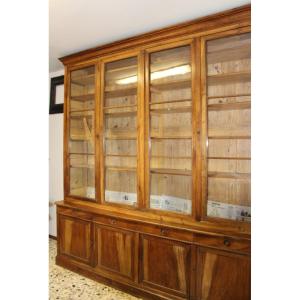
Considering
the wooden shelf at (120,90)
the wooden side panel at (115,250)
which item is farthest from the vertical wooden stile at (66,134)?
the wooden side panel at (115,250)

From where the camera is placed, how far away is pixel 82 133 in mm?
3053

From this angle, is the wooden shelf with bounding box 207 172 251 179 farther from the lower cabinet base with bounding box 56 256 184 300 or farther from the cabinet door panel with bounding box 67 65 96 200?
the cabinet door panel with bounding box 67 65 96 200

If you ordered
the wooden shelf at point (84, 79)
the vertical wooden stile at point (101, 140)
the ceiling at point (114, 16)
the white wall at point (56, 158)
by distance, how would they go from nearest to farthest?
the ceiling at point (114, 16) < the vertical wooden stile at point (101, 140) < the wooden shelf at point (84, 79) < the white wall at point (56, 158)

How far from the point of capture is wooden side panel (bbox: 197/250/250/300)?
6.29 feet

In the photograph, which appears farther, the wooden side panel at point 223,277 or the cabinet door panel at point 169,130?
the cabinet door panel at point 169,130

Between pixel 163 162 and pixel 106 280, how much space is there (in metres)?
1.36

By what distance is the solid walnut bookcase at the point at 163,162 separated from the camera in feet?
6.78

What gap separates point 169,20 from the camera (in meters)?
2.15

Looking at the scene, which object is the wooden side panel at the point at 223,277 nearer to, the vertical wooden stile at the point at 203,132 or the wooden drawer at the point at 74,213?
the vertical wooden stile at the point at 203,132

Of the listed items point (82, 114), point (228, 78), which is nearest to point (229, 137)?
point (228, 78)

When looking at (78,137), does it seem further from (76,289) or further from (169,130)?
(76,289)

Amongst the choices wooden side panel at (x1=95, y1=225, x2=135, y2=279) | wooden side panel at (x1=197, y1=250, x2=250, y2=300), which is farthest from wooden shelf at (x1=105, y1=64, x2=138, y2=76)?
wooden side panel at (x1=197, y1=250, x2=250, y2=300)
